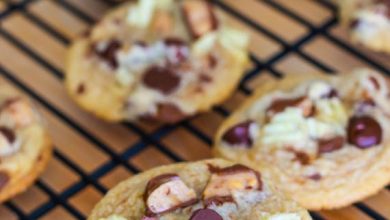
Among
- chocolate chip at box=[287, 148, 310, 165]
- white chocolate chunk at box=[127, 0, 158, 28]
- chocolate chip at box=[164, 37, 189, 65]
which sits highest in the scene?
white chocolate chunk at box=[127, 0, 158, 28]

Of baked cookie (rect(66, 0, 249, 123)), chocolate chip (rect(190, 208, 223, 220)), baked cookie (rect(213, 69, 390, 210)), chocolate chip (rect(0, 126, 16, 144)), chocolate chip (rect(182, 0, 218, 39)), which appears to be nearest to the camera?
chocolate chip (rect(190, 208, 223, 220))

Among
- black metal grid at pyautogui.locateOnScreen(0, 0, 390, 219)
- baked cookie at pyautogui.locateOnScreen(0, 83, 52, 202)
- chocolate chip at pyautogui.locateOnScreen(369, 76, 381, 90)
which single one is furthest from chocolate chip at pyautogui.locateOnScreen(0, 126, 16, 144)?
chocolate chip at pyautogui.locateOnScreen(369, 76, 381, 90)

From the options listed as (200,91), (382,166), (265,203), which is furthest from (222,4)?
(265,203)

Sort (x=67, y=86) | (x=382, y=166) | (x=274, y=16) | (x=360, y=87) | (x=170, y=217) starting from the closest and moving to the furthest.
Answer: (x=170, y=217)
(x=382, y=166)
(x=360, y=87)
(x=67, y=86)
(x=274, y=16)

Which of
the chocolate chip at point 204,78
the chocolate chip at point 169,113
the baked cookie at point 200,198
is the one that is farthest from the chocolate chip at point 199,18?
the baked cookie at point 200,198

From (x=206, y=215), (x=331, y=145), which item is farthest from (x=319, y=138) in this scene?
(x=206, y=215)

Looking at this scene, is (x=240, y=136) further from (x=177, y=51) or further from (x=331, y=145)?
(x=177, y=51)

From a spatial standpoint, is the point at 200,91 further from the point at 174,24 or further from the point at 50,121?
the point at 50,121

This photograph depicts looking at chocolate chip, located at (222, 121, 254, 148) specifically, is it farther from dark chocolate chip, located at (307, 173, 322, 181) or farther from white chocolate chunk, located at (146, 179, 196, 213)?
white chocolate chunk, located at (146, 179, 196, 213)

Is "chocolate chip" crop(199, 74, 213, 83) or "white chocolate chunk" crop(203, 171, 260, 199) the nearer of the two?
"white chocolate chunk" crop(203, 171, 260, 199)
